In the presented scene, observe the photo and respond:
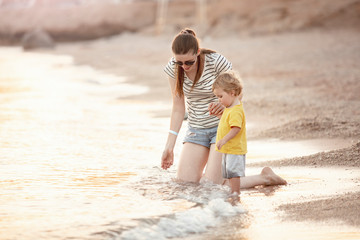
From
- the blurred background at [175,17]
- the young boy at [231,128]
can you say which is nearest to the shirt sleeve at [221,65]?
the young boy at [231,128]

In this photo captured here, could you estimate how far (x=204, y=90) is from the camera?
5363 millimetres

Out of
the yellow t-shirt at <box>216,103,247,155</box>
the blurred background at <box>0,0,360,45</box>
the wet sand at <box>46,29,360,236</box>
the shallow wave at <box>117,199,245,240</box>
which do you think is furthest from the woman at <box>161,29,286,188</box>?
the blurred background at <box>0,0,360,45</box>

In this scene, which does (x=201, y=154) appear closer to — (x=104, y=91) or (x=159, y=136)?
(x=159, y=136)

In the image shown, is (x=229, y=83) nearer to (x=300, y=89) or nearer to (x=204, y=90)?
(x=204, y=90)

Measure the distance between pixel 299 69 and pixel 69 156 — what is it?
909 cm

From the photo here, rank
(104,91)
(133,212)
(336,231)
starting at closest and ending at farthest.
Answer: (336,231) → (133,212) → (104,91)

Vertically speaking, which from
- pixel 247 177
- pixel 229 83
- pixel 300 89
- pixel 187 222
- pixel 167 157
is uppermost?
pixel 300 89

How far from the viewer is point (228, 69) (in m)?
5.25

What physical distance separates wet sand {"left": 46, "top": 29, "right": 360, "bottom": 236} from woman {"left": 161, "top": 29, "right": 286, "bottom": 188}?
40cm

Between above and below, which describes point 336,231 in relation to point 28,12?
below

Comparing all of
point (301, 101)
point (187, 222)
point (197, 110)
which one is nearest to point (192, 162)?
point (197, 110)

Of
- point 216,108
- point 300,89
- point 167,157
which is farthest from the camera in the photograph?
point 300,89

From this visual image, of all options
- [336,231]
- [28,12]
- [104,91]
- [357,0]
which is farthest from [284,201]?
[28,12]

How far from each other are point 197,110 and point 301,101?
183 inches
